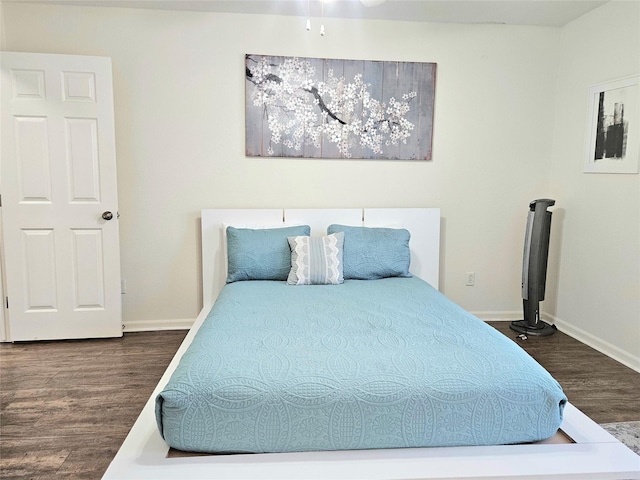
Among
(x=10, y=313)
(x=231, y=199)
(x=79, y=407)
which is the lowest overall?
(x=79, y=407)

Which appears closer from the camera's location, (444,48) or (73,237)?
(73,237)

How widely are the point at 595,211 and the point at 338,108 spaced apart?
203 cm

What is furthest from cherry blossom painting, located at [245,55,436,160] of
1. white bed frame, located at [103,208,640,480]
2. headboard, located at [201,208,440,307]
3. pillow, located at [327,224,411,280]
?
white bed frame, located at [103,208,640,480]

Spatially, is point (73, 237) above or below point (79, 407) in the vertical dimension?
above

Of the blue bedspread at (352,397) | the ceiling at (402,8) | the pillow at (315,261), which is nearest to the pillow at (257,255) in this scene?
the pillow at (315,261)

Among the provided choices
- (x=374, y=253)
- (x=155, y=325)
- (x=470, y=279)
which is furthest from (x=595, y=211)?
(x=155, y=325)

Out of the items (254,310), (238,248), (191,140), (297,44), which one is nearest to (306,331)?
(254,310)

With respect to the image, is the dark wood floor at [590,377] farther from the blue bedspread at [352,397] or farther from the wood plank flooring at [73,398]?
the wood plank flooring at [73,398]

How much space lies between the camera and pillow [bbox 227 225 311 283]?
130 inches

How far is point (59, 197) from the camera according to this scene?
3.41 m

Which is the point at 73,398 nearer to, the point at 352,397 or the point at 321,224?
the point at 352,397

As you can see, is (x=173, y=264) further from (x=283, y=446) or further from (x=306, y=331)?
(x=283, y=446)

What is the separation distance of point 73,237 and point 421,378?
9.10 feet

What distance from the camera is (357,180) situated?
151 inches
